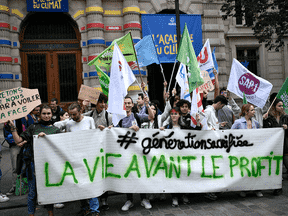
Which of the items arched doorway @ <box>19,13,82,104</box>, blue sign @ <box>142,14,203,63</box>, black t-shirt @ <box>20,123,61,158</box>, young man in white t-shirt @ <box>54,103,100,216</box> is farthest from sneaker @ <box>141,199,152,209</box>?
blue sign @ <box>142,14,203,63</box>

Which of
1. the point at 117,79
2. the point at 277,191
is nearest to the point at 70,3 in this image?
the point at 117,79

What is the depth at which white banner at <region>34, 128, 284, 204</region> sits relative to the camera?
4.10 metres

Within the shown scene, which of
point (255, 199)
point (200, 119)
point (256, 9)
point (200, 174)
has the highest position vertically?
point (256, 9)

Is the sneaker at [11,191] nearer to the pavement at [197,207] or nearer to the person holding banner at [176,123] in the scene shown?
the pavement at [197,207]

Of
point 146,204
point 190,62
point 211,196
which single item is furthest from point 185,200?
point 190,62

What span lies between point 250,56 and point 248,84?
10.1 metres

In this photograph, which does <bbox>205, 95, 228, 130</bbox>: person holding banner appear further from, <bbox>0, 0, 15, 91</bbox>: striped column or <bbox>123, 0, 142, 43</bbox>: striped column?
<bbox>0, 0, 15, 91</bbox>: striped column

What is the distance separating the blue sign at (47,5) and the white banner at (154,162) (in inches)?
353

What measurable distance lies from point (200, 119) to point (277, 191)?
6.12 ft

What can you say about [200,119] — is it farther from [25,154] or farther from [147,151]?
[25,154]

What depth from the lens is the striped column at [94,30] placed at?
456 inches

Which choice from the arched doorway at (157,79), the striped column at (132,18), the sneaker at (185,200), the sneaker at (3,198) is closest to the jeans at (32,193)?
the sneaker at (3,198)

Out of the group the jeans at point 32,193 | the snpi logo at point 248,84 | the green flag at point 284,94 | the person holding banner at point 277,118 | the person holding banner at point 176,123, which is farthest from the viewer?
the snpi logo at point 248,84

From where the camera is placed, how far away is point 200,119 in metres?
4.69
